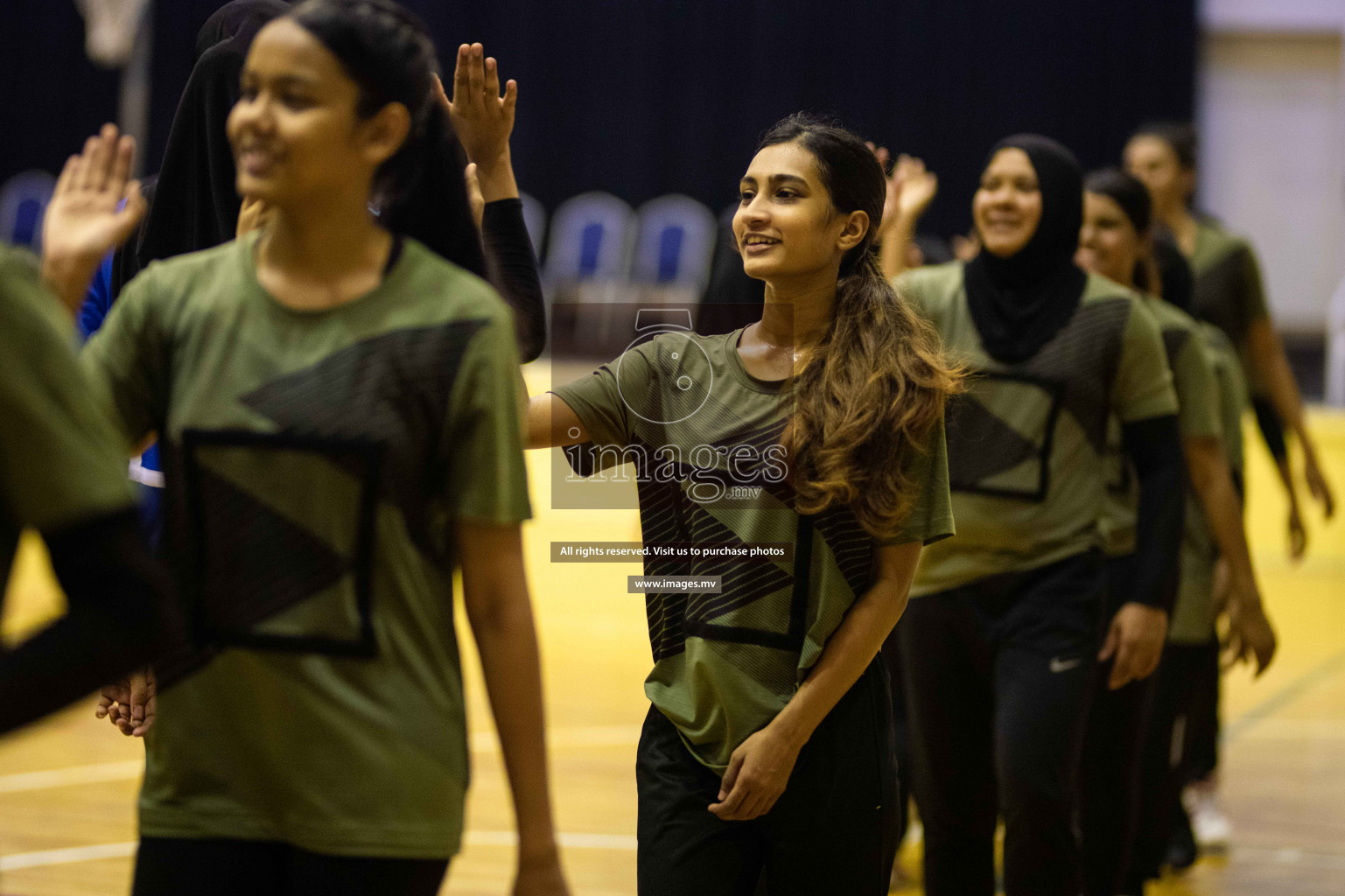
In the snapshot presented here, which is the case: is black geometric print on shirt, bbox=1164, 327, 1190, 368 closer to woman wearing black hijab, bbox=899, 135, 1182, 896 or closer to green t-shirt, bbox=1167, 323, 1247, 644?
woman wearing black hijab, bbox=899, 135, 1182, 896

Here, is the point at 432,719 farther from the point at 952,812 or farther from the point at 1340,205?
the point at 1340,205

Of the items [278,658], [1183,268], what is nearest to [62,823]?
[278,658]

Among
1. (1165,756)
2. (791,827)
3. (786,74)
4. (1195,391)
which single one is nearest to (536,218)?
(786,74)

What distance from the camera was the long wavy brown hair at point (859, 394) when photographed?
6.80 ft

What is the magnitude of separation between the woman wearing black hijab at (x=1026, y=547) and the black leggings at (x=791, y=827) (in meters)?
0.84

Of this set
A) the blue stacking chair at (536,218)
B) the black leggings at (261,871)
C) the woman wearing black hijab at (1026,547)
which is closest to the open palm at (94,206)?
the black leggings at (261,871)

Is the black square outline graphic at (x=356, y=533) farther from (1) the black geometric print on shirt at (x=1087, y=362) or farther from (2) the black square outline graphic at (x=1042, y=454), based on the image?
(1) the black geometric print on shirt at (x=1087, y=362)

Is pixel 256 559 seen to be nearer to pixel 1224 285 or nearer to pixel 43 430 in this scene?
pixel 43 430

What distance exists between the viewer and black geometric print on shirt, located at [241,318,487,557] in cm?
148

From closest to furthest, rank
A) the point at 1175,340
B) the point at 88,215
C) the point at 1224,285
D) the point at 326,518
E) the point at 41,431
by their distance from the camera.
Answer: the point at 41,431 → the point at 326,518 → the point at 88,215 → the point at 1175,340 → the point at 1224,285

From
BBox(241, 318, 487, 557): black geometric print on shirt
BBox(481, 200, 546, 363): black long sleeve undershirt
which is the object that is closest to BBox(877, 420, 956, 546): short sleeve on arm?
BBox(481, 200, 546, 363): black long sleeve undershirt

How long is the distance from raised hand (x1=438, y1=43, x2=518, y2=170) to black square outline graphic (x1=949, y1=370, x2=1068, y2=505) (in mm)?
1344

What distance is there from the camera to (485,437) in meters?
1.50

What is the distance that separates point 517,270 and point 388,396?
1.92 feet
